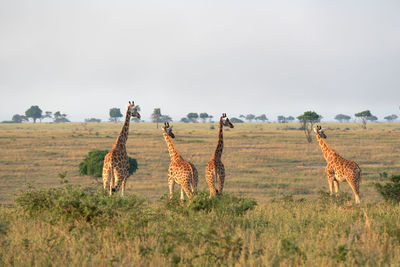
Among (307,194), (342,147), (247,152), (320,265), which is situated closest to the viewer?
(320,265)

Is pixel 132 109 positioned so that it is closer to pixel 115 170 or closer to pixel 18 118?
pixel 115 170

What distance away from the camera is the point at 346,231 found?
867 cm

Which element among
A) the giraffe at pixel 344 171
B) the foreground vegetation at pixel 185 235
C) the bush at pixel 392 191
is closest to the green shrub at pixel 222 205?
the foreground vegetation at pixel 185 235

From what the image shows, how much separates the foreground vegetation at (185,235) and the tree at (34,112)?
16412cm

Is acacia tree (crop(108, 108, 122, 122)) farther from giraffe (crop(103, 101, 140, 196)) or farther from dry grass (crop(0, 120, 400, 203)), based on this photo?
giraffe (crop(103, 101, 140, 196))

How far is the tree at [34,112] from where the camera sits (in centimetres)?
16538

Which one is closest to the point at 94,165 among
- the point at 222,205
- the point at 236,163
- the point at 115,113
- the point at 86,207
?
the point at 236,163

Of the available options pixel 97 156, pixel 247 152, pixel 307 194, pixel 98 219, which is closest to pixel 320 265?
pixel 98 219

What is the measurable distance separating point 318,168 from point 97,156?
57.9 feet

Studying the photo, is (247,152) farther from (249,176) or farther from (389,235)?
(389,235)

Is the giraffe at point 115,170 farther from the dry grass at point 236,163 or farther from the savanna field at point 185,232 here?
the dry grass at point 236,163

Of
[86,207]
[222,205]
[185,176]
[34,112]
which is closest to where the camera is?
[86,207]

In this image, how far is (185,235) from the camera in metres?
7.81

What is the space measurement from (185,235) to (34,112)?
169 metres
